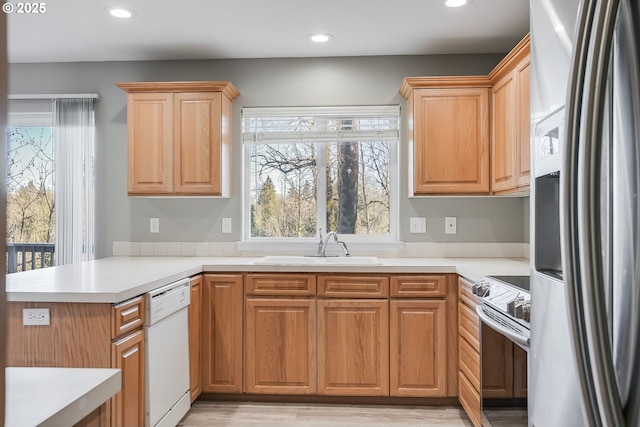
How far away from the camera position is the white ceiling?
8.91 feet

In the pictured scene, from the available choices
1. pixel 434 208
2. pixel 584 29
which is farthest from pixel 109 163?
pixel 584 29

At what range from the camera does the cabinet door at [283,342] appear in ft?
9.56

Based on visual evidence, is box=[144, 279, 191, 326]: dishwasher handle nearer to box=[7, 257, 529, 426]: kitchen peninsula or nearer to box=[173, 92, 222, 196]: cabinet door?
box=[7, 257, 529, 426]: kitchen peninsula

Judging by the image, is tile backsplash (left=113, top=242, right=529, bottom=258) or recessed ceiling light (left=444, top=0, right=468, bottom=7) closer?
recessed ceiling light (left=444, top=0, right=468, bottom=7)

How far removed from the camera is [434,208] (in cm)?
350

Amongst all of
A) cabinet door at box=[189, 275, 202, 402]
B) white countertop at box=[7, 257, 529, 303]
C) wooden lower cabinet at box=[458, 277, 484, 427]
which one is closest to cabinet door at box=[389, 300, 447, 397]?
wooden lower cabinet at box=[458, 277, 484, 427]

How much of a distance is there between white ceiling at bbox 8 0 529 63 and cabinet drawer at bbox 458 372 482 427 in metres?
2.20

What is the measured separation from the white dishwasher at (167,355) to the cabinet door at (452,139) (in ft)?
5.90

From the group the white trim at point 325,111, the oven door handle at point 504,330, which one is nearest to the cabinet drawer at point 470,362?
the oven door handle at point 504,330

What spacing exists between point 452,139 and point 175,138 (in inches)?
77.2

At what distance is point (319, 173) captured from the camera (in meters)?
3.65

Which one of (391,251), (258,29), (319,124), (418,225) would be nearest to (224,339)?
(391,251)

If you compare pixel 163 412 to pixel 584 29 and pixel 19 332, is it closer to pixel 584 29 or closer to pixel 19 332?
pixel 19 332

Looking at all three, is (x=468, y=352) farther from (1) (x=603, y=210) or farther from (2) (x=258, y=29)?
(2) (x=258, y=29)
